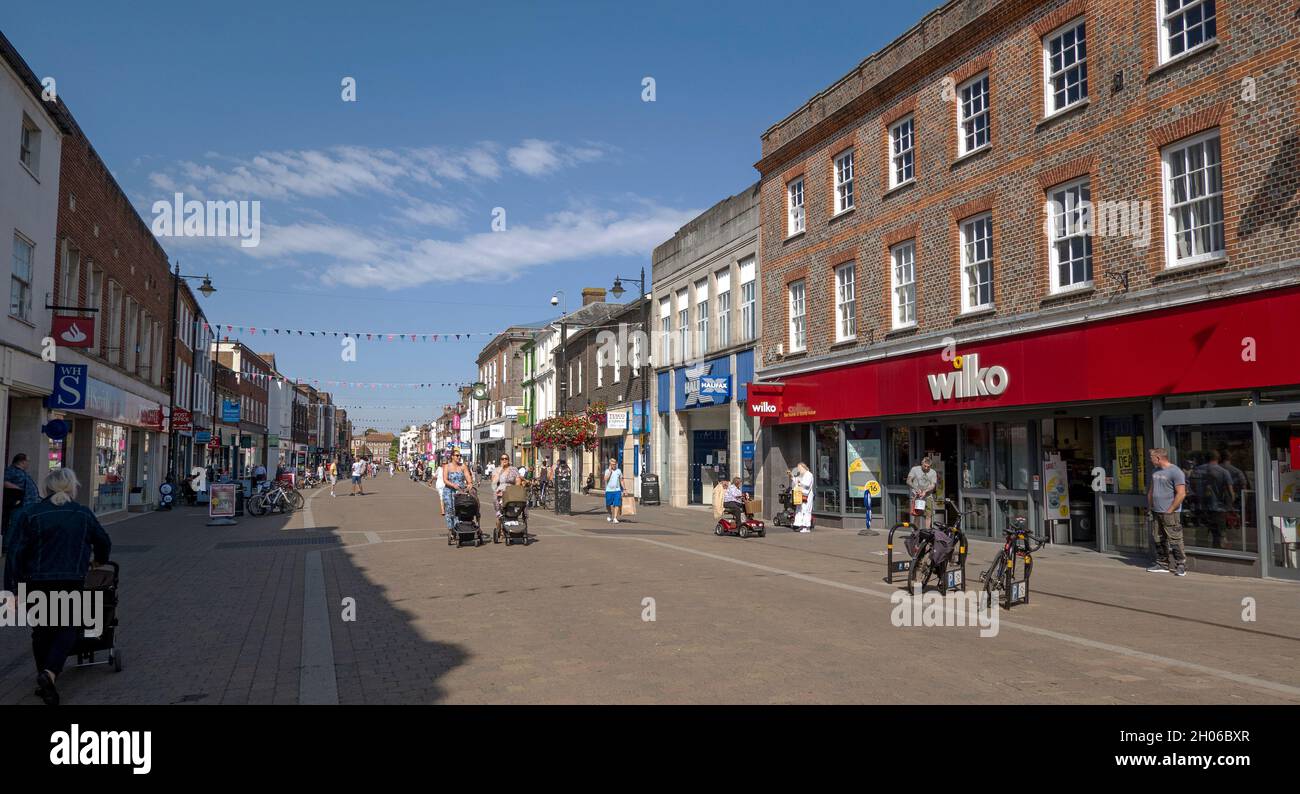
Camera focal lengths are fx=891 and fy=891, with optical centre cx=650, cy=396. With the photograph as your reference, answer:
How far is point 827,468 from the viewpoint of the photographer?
2292 centimetres

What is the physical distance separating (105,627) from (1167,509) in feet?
42.7

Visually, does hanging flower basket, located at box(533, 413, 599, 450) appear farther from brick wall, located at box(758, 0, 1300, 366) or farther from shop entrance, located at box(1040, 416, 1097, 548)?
shop entrance, located at box(1040, 416, 1097, 548)

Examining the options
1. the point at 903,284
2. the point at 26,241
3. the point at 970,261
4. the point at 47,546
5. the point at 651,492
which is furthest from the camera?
the point at 651,492

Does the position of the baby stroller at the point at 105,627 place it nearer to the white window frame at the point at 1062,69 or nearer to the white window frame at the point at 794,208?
the white window frame at the point at 1062,69

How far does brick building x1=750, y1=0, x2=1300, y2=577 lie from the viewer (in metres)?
12.3

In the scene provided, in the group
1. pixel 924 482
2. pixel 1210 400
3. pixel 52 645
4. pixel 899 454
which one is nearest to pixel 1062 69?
pixel 1210 400

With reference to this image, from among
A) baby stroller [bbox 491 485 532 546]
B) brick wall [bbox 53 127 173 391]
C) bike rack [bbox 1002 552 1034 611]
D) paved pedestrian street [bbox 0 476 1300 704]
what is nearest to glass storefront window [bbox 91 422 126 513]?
brick wall [bbox 53 127 173 391]

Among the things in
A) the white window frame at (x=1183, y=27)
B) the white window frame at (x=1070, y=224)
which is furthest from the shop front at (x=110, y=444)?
the white window frame at (x=1183, y=27)

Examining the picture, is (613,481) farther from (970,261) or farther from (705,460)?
(970,261)

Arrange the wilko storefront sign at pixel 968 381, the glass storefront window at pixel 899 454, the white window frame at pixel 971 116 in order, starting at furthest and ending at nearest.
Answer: the glass storefront window at pixel 899 454 → the white window frame at pixel 971 116 → the wilko storefront sign at pixel 968 381

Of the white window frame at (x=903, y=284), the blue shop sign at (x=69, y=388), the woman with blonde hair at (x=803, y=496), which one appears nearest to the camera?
the blue shop sign at (x=69, y=388)

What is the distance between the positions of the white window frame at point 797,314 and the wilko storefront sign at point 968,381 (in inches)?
226

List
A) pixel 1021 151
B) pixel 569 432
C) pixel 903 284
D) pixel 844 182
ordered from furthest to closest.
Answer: pixel 569 432 < pixel 844 182 < pixel 903 284 < pixel 1021 151

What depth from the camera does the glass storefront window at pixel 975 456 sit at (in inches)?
701
